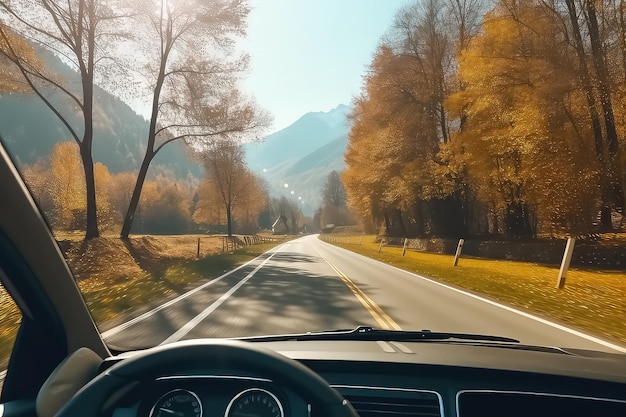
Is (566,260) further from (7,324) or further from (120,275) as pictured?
(7,324)

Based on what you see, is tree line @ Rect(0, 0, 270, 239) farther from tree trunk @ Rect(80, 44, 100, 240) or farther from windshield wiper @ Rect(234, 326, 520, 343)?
windshield wiper @ Rect(234, 326, 520, 343)

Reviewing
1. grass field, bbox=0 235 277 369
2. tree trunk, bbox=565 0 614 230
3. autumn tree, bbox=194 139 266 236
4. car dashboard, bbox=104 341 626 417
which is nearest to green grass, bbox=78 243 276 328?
grass field, bbox=0 235 277 369

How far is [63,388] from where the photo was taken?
2.61m

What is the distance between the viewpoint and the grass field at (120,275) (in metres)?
3.75

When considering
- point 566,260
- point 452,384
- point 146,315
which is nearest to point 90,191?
point 146,315

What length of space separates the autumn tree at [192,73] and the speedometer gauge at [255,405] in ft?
69.5

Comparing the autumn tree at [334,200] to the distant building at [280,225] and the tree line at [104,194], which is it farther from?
the tree line at [104,194]

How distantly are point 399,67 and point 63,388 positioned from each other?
35.8m

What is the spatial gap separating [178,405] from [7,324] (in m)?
2.07

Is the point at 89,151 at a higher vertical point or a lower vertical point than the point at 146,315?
higher

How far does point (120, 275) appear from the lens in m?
13.6

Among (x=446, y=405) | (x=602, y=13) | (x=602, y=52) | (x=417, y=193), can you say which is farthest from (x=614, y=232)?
(x=446, y=405)

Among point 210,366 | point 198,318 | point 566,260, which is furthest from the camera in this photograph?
point 566,260

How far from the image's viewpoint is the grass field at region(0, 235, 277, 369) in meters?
3.75
